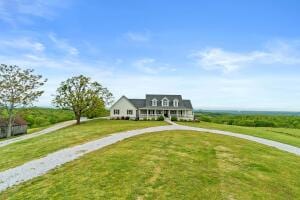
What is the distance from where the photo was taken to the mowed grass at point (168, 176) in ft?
32.4

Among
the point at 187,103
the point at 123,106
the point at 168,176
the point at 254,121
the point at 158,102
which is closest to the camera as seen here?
the point at 168,176

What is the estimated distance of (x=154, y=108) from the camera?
53.4m

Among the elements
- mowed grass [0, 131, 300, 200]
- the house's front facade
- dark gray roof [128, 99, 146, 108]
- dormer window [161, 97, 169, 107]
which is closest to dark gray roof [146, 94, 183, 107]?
the house's front facade

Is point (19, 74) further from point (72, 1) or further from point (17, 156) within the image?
point (17, 156)

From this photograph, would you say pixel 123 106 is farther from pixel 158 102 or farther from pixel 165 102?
pixel 165 102

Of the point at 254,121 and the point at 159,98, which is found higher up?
the point at 159,98

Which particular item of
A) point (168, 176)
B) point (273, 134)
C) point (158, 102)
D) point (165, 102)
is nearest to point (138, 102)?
point (158, 102)

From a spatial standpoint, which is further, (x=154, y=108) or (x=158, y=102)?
(x=158, y=102)

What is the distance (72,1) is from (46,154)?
48.3ft

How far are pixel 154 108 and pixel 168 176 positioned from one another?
137 feet

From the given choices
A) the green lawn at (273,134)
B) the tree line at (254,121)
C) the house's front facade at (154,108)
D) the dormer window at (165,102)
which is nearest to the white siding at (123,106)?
the house's front facade at (154,108)

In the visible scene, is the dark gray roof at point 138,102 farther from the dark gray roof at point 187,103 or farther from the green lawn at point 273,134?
the green lawn at point 273,134

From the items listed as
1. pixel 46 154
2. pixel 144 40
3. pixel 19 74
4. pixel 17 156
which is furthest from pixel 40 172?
pixel 19 74

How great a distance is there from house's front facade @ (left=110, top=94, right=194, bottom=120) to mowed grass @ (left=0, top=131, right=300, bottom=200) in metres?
35.8
